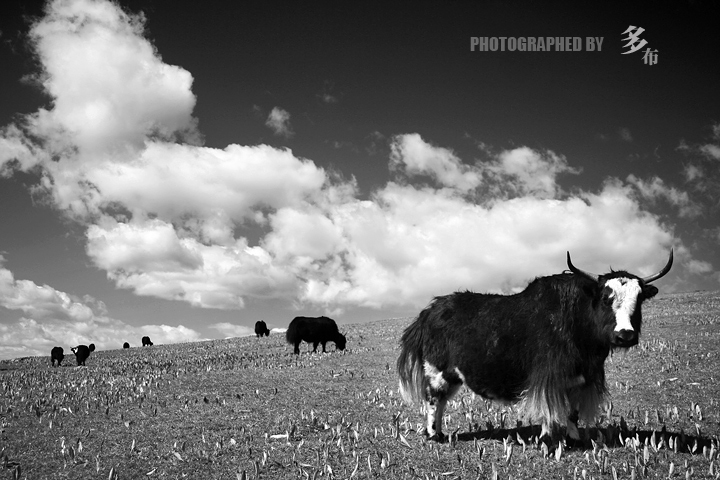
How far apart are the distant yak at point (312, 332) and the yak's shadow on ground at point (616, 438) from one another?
58.4 ft

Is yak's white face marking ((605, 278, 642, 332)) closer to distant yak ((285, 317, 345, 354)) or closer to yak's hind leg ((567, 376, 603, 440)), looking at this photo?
yak's hind leg ((567, 376, 603, 440))

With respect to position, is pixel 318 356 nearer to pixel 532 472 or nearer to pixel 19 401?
pixel 19 401

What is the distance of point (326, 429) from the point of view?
9320mm

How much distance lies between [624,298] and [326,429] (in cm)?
589

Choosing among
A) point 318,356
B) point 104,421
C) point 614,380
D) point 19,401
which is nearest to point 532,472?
point 614,380

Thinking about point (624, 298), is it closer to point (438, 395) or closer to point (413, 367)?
point (438, 395)

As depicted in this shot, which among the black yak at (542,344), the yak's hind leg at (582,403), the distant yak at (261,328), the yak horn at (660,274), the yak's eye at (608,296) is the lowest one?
the distant yak at (261,328)

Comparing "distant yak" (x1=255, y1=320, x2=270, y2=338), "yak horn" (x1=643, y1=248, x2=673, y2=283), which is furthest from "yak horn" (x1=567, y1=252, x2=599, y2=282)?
"distant yak" (x1=255, y1=320, x2=270, y2=338)

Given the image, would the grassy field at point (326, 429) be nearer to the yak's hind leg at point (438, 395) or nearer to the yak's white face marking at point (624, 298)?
the yak's hind leg at point (438, 395)

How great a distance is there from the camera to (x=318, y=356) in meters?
22.2

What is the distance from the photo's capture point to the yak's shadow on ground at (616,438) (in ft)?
24.5

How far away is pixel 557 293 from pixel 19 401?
48.1ft

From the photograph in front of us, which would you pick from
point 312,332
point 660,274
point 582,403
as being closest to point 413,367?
point 582,403

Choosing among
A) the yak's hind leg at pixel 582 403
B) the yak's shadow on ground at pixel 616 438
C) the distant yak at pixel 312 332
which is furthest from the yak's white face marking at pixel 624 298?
the distant yak at pixel 312 332
